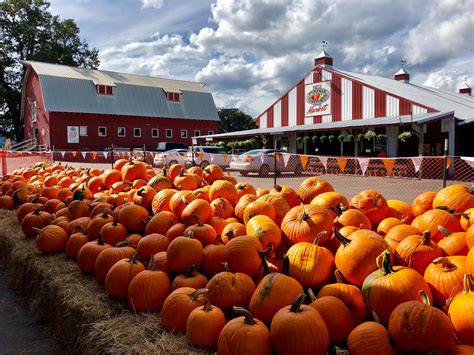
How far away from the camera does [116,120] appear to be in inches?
1478

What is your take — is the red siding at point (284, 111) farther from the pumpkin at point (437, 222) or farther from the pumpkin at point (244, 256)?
the pumpkin at point (244, 256)

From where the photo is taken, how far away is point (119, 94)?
126 feet

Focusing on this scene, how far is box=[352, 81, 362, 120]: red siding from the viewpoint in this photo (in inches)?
982

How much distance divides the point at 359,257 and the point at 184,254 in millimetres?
1262

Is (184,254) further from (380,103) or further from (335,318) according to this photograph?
(380,103)

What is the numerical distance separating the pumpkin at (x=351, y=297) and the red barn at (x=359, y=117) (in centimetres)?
1771

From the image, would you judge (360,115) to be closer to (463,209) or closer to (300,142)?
(300,142)

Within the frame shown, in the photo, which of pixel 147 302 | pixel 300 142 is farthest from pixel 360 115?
pixel 147 302

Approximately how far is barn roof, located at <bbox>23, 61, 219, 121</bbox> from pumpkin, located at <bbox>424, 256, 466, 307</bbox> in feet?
117

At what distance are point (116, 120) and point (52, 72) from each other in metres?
6.72

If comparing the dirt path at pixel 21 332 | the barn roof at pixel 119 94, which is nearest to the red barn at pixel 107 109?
the barn roof at pixel 119 94

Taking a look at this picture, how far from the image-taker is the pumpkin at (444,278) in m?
2.35

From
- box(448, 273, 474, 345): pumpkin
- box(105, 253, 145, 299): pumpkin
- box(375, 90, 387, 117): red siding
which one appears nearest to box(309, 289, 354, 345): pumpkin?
box(448, 273, 474, 345): pumpkin

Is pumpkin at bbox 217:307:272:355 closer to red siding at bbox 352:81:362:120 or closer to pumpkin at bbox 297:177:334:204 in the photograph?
pumpkin at bbox 297:177:334:204
